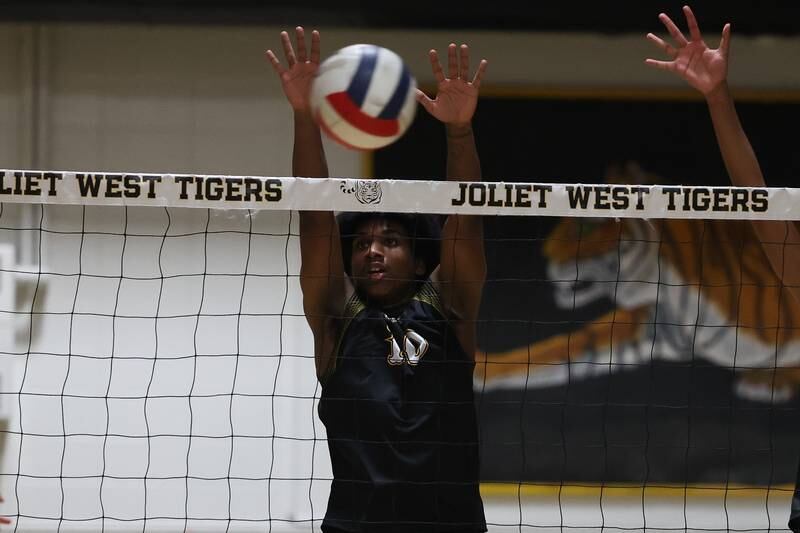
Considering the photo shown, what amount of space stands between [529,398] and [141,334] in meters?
2.75

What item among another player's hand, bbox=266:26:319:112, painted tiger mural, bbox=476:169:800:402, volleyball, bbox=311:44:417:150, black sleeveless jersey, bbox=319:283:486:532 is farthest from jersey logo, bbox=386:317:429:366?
painted tiger mural, bbox=476:169:800:402

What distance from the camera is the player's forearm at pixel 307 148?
143 inches

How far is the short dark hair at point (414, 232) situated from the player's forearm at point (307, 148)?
0.19 meters

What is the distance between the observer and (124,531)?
22.6 feet

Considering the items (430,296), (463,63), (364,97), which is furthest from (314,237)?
(463,63)

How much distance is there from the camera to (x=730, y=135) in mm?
3520

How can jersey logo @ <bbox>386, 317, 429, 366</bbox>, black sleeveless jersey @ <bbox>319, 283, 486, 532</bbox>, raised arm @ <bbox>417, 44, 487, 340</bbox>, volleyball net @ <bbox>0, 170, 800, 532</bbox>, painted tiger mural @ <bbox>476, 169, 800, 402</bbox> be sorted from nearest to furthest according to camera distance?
black sleeveless jersey @ <bbox>319, 283, 486, 532</bbox>, jersey logo @ <bbox>386, 317, 429, 366</bbox>, raised arm @ <bbox>417, 44, 487, 340</bbox>, volleyball net @ <bbox>0, 170, 800, 532</bbox>, painted tiger mural @ <bbox>476, 169, 800, 402</bbox>

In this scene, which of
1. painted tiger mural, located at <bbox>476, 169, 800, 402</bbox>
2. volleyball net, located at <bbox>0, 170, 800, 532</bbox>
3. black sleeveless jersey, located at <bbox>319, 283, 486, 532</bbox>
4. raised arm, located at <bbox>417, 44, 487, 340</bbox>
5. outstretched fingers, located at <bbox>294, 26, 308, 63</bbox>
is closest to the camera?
black sleeveless jersey, located at <bbox>319, 283, 486, 532</bbox>

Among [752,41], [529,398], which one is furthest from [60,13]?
[752,41]

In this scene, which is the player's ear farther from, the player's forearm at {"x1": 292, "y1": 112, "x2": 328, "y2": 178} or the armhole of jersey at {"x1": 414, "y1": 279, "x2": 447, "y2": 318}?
the player's forearm at {"x1": 292, "y1": 112, "x2": 328, "y2": 178}

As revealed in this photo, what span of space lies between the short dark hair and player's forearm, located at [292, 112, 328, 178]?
0.62 ft

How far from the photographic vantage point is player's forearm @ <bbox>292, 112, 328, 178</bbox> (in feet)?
11.9

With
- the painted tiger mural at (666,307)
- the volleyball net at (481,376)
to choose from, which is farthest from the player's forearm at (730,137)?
the painted tiger mural at (666,307)

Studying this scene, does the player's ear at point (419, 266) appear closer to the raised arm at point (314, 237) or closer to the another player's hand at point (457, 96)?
the raised arm at point (314, 237)
